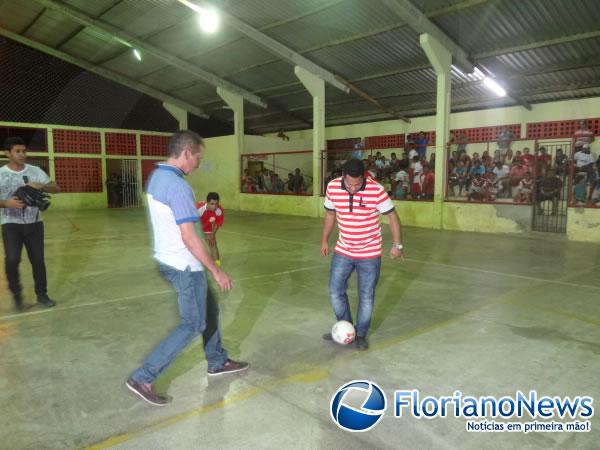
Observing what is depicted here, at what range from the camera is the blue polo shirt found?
8.22 ft

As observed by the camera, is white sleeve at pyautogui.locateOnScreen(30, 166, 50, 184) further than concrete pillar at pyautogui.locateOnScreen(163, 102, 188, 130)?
No

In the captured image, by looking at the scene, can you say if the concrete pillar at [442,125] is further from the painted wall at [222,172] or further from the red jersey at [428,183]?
the painted wall at [222,172]

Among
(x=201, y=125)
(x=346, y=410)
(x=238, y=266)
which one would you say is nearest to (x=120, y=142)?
(x=201, y=125)

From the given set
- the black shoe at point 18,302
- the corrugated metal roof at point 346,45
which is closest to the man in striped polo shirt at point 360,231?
the black shoe at point 18,302

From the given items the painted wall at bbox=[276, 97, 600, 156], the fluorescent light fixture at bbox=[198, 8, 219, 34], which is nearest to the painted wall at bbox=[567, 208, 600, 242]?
the painted wall at bbox=[276, 97, 600, 156]

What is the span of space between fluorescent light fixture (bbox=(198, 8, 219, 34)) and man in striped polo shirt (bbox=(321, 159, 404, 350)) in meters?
9.88

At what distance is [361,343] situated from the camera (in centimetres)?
358

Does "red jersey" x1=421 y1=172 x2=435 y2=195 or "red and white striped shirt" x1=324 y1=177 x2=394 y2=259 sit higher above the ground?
"red jersey" x1=421 y1=172 x2=435 y2=195

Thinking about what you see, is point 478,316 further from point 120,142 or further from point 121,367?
point 120,142

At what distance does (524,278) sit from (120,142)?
61.4 ft

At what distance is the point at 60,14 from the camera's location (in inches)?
594

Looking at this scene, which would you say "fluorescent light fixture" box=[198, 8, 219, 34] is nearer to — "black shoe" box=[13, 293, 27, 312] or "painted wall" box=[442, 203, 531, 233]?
"painted wall" box=[442, 203, 531, 233]

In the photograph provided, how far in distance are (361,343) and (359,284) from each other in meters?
0.47

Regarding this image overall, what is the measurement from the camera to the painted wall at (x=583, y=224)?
9055 mm
